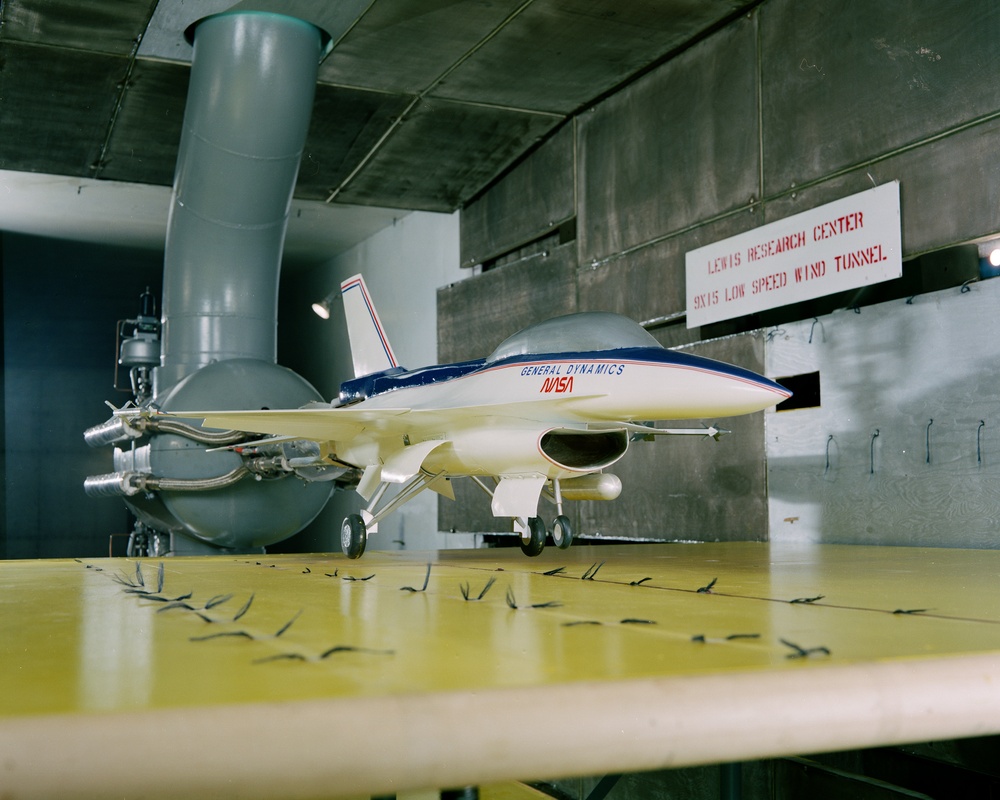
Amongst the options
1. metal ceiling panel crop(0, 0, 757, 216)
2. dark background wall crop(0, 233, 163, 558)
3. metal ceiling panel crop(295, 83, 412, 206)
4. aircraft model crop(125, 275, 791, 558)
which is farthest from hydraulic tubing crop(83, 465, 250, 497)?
dark background wall crop(0, 233, 163, 558)

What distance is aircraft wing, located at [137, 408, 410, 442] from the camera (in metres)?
5.37

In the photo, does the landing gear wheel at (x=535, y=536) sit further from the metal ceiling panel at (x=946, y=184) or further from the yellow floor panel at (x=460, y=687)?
the metal ceiling panel at (x=946, y=184)

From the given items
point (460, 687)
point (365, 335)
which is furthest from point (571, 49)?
point (460, 687)

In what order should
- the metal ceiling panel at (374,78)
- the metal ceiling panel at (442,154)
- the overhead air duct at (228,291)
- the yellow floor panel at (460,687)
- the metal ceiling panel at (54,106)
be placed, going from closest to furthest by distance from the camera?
1. the yellow floor panel at (460,687)
2. the overhead air duct at (228,291)
3. the metal ceiling panel at (374,78)
4. the metal ceiling panel at (54,106)
5. the metal ceiling panel at (442,154)

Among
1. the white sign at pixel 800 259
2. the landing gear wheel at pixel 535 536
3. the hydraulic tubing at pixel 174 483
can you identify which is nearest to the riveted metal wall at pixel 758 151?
the white sign at pixel 800 259

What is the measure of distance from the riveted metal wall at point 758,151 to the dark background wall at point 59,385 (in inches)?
366

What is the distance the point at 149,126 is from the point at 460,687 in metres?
10.2

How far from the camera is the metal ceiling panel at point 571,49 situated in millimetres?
8195

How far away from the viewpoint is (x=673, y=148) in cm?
910

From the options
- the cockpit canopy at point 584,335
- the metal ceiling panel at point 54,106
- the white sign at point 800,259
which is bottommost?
the cockpit canopy at point 584,335

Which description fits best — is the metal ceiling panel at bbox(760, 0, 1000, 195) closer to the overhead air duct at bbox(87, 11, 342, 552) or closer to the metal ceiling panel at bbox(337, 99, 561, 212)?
the metal ceiling panel at bbox(337, 99, 561, 212)

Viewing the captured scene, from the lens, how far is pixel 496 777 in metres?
1.52

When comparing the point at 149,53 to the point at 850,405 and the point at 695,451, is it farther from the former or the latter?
the point at 850,405

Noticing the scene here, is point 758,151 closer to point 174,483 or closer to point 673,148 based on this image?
point 673,148
